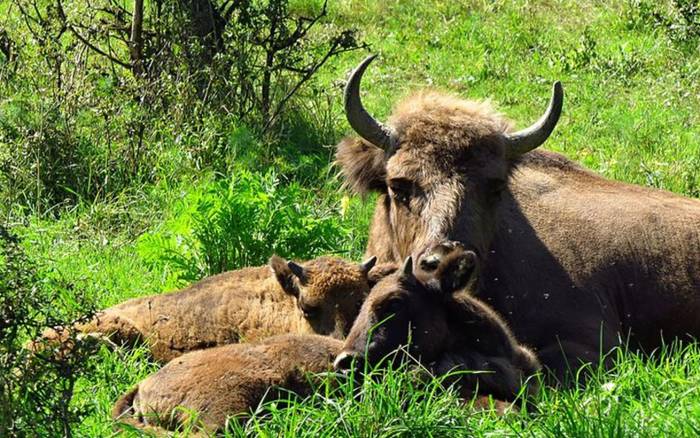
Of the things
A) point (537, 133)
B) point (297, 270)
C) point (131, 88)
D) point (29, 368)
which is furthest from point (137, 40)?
point (29, 368)

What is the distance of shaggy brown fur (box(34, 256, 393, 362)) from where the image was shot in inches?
307

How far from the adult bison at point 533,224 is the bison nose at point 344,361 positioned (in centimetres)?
144

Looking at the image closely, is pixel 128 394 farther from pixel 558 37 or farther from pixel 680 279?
pixel 558 37

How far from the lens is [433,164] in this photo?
27.4ft

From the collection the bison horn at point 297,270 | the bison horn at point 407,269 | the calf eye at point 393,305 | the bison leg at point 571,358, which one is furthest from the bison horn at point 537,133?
the calf eye at point 393,305

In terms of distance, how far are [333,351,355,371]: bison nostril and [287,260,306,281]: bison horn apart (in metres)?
1.29

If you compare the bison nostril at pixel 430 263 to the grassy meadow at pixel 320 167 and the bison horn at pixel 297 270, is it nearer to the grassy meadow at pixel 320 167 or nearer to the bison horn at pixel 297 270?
the bison horn at pixel 297 270

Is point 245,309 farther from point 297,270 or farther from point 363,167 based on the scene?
point 363,167

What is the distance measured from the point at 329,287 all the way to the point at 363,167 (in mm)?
1466

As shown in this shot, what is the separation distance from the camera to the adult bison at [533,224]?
8.37m

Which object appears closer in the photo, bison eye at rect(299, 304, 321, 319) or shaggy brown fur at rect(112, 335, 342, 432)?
shaggy brown fur at rect(112, 335, 342, 432)

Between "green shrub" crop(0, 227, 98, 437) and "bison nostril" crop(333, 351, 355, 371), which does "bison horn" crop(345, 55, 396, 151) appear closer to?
"bison nostril" crop(333, 351, 355, 371)

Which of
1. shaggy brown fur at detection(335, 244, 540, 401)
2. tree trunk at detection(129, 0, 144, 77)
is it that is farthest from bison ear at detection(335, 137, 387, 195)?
tree trunk at detection(129, 0, 144, 77)

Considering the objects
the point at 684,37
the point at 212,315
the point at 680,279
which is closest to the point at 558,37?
the point at 684,37
